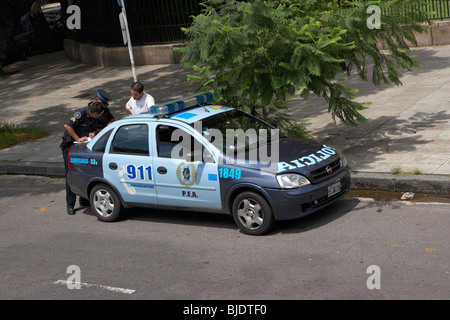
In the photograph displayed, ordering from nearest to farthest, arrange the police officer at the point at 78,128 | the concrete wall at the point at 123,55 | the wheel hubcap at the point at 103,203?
the wheel hubcap at the point at 103,203 → the police officer at the point at 78,128 → the concrete wall at the point at 123,55

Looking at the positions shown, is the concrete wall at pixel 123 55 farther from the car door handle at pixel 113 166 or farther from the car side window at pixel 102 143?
the car door handle at pixel 113 166

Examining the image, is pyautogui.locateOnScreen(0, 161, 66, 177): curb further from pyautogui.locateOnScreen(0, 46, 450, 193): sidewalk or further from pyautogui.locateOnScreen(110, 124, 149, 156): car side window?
pyautogui.locateOnScreen(110, 124, 149, 156): car side window

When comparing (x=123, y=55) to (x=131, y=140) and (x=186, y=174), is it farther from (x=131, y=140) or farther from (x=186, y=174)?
(x=186, y=174)

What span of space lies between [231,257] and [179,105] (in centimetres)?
246

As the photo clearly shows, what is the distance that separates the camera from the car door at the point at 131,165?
8852 millimetres

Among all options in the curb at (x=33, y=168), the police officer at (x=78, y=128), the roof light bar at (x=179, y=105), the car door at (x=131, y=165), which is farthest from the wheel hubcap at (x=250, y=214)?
the curb at (x=33, y=168)

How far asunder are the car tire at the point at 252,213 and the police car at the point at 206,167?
1cm

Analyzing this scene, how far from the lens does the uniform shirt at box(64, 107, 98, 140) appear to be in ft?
33.0

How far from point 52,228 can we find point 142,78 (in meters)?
10.4

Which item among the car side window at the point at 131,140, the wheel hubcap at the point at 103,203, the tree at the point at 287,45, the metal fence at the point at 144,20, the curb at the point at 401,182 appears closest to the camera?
the curb at the point at 401,182

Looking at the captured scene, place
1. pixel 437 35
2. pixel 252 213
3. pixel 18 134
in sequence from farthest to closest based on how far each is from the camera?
pixel 437 35 < pixel 18 134 < pixel 252 213

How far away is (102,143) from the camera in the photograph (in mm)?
9391

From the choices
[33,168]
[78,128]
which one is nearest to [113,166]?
[78,128]

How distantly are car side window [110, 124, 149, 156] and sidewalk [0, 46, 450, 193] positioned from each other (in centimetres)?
310
